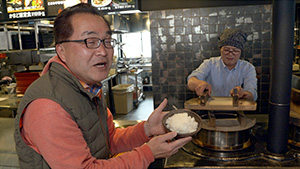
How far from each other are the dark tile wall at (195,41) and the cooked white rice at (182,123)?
2.82 m

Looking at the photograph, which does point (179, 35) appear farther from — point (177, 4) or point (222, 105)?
point (222, 105)

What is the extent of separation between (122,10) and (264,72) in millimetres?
2647

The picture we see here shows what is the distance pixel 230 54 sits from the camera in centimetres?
254

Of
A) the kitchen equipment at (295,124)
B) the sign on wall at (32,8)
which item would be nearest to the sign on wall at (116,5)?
the sign on wall at (32,8)

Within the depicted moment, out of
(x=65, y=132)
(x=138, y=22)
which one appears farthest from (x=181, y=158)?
(x=138, y=22)

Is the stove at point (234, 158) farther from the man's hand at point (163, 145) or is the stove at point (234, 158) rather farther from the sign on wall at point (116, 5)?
the sign on wall at point (116, 5)

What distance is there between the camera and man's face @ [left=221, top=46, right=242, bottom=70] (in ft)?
8.20

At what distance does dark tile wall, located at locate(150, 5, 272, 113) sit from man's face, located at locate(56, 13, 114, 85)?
3056 mm

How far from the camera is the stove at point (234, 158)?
1560 mm

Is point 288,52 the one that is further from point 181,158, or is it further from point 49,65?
point 49,65

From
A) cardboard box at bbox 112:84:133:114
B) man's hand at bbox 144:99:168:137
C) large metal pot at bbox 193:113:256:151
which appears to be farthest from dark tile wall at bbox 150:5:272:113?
man's hand at bbox 144:99:168:137

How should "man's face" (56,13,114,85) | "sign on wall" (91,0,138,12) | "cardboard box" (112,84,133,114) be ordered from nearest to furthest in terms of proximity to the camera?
1. "man's face" (56,13,114,85)
2. "sign on wall" (91,0,138,12)
3. "cardboard box" (112,84,133,114)

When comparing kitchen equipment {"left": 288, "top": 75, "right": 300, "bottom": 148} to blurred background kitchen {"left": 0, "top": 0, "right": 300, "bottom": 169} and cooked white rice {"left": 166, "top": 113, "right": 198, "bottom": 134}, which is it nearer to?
cooked white rice {"left": 166, "top": 113, "right": 198, "bottom": 134}

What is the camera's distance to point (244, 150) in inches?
67.5
